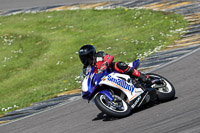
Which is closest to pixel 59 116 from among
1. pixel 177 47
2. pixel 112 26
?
pixel 177 47

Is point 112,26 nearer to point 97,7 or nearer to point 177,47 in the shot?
point 97,7

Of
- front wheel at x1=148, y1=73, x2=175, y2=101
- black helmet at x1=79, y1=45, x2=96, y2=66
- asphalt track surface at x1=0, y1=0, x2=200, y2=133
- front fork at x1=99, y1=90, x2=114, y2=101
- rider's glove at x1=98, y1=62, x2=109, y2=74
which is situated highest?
black helmet at x1=79, y1=45, x2=96, y2=66

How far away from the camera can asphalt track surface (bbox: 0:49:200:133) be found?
6148 mm

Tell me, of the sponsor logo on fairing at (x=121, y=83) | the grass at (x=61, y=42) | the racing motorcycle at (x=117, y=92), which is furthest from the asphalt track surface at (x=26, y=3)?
the sponsor logo on fairing at (x=121, y=83)

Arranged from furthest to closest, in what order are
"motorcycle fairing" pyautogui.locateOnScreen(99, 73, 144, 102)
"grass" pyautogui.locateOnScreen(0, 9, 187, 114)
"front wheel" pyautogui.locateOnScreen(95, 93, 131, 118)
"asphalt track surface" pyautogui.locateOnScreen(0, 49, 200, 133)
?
"grass" pyautogui.locateOnScreen(0, 9, 187, 114)
"motorcycle fairing" pyautogui.locateOnScreen(99, 73, 144, 102)
"front wheel" pyautogui.locateOnScreen(95, 93, 131, 118)
"asphalt track surface" pyautogui.locateOnScreen(0, 49, 200, 133)

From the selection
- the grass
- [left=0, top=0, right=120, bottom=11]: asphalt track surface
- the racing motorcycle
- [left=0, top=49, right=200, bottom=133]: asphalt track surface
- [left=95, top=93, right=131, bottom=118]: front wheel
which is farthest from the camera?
[left=0, top=0, right=120, bottom=11]: asphalt track surface

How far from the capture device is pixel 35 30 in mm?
19000

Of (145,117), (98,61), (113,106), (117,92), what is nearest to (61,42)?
(98,61)

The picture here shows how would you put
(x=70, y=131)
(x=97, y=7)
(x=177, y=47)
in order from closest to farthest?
(x=70, y=131)
(x=177, y=47)
(x=97, y=7)

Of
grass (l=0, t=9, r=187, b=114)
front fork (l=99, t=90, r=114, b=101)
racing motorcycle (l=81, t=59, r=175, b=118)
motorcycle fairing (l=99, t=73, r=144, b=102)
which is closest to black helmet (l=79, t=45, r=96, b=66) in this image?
racing motorcycle (l=81, t=59, r=175, b=118)

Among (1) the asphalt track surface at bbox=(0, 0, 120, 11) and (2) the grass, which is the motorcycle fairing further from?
(1) the asphalt track surface at bbox=(0, 0, 120, 11)

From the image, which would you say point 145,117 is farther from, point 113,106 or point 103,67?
point 103,67

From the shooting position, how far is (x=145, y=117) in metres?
6.84

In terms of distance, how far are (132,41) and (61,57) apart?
292 cm
